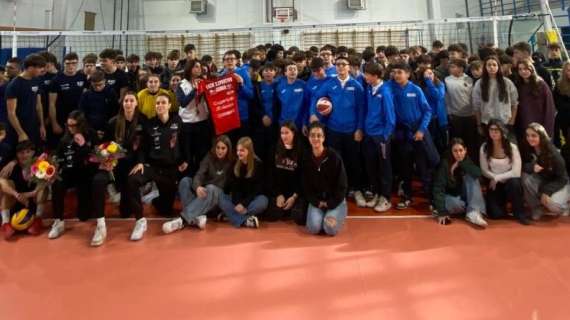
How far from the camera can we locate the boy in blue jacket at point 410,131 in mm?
4266

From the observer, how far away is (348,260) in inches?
→ 129

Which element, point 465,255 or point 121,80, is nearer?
point 465,255

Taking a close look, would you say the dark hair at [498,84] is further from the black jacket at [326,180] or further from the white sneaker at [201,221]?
the white sneaker at [201,221]

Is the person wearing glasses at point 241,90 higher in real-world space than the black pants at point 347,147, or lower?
higher

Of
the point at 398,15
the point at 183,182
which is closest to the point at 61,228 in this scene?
the point at 183,182

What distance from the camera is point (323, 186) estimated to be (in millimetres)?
3984

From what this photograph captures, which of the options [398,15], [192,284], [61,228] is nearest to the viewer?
[192,284]

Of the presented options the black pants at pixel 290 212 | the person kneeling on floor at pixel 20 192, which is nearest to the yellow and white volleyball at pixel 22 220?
the person kneeling on floor at pixel 20 192

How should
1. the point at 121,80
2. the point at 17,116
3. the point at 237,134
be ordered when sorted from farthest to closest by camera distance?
the point at 121,80, the point at 237,134, the point at 17,116

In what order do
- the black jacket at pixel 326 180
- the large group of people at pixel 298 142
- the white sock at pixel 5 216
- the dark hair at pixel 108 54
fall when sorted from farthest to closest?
the dark hair at pixel 108 54
the white sock at pixel 5 216
the large group of people at pixel 298 142
the black jacket at pixel 326 180

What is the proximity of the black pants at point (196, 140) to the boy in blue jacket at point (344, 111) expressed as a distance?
1.29 m

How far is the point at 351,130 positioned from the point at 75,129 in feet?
9.54

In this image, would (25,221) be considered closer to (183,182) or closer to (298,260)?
(183,182)

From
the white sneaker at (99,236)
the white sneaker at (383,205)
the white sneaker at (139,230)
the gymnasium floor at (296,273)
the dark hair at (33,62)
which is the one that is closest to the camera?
the gymnasium floor at (296,273)
